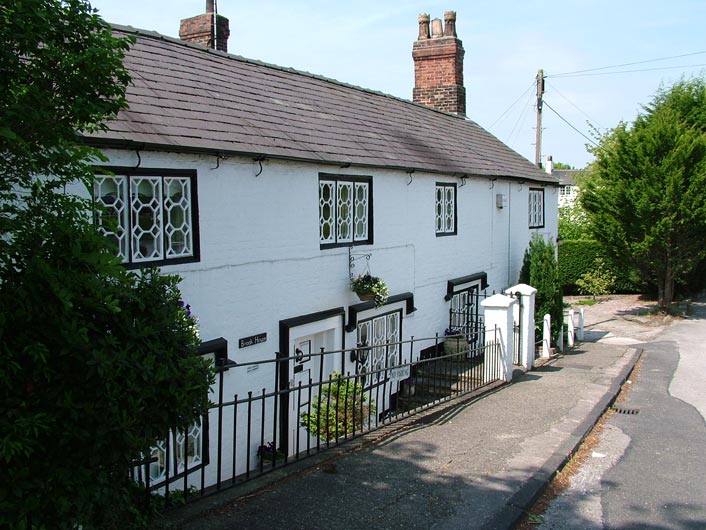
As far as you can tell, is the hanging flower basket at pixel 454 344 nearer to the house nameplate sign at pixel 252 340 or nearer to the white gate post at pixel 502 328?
the white gate post at pixel 502 328

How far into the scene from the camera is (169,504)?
16.8 ft

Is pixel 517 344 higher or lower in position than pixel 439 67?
lower

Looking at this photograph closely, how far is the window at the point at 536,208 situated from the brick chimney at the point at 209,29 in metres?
10.3

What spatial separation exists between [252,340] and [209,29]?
7123 millimetres

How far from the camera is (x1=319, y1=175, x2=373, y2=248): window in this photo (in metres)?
10.3

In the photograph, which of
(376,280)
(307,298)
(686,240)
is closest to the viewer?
(307,298)

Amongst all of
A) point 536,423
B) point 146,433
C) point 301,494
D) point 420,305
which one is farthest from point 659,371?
point 146,433

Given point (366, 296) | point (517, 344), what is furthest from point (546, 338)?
point (366, 296)

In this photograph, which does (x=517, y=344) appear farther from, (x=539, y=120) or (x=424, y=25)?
(x=539, y=120)

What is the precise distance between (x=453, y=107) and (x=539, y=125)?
8.33 m

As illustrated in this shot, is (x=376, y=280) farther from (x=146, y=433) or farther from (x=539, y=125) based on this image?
(x=539, y=125)

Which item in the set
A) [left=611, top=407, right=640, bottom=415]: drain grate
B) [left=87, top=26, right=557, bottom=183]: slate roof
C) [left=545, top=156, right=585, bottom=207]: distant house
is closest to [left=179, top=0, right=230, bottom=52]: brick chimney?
[left=87, top=26, right=557, bottom=183]: slate roof

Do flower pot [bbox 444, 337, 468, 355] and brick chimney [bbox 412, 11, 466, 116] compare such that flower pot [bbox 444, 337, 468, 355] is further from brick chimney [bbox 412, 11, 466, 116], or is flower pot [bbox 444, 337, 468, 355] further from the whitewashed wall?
brick chimney [bbox 412, 11, 466, 116]

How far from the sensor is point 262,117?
1013 cm
